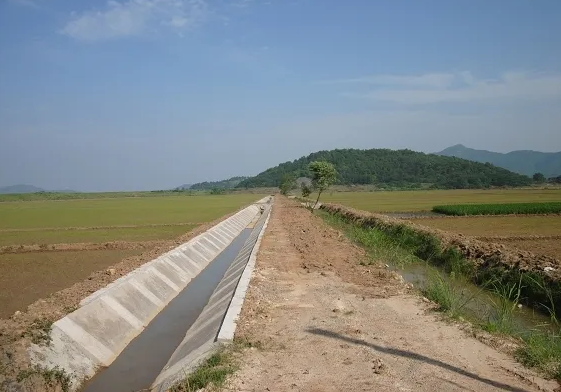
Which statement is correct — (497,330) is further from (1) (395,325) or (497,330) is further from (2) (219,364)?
(2) (219,364)

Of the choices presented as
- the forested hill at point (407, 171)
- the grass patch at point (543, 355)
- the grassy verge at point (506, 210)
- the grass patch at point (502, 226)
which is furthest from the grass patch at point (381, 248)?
the forested hill at point (407, 171)

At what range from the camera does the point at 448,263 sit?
15.7 metres

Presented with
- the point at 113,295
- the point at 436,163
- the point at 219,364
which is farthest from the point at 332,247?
the point at 436,163

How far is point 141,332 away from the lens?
9.73m

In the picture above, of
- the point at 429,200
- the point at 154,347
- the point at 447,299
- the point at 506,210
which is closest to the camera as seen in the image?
the point at 447,299

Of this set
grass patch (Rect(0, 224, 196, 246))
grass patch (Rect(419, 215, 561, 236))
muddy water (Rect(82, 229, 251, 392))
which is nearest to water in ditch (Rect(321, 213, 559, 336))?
muddy water (Rect(82, 229, 251, 392))

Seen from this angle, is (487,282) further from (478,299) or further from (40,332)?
(40,332)

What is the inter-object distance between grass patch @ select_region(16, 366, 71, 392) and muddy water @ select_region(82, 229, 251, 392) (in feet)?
1.44

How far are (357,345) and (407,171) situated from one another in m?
155

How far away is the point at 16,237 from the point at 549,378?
2786 centimetres

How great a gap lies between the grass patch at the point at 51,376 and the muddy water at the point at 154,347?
1.44 feet

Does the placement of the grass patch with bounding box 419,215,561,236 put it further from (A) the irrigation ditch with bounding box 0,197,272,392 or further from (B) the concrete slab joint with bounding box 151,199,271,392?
(B) the concrete slab joint with bounding box 151,199,271,392

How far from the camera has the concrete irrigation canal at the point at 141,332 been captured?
276 inches

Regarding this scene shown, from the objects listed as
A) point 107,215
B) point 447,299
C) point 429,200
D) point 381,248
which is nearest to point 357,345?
point 447,299
